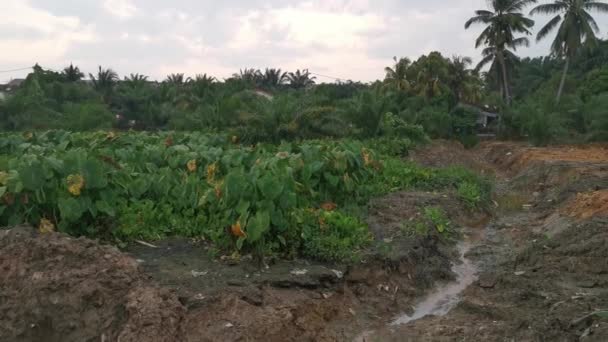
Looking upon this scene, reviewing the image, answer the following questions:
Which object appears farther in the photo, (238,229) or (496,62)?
(496,62)

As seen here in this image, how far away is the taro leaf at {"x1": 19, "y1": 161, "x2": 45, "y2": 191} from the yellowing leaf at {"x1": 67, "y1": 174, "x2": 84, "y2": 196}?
0.31 meters

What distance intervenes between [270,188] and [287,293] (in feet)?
3.34

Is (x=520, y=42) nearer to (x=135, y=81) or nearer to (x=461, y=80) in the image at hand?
(x=461, y=80)

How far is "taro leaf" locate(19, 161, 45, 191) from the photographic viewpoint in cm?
546

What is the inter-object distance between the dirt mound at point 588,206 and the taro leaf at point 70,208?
23.3ft

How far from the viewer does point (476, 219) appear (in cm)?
1034

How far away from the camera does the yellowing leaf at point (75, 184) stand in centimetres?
545

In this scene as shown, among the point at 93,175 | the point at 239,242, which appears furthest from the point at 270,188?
the point at 93,175

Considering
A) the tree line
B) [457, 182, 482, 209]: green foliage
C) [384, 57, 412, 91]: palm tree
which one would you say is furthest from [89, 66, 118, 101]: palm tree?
[457, 182, 482, 209]: green foliage

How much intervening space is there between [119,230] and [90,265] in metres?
1.20

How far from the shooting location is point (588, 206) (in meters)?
9.33

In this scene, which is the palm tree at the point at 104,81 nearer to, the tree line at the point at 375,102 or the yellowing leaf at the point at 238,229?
the tree line at the point at 375,102

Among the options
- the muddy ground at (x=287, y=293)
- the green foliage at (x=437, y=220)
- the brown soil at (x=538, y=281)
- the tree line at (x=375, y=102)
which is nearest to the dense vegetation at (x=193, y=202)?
the muddy ground at (x=287, y=293)

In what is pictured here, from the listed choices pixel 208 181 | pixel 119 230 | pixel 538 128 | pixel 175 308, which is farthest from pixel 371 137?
pixel 175 308
